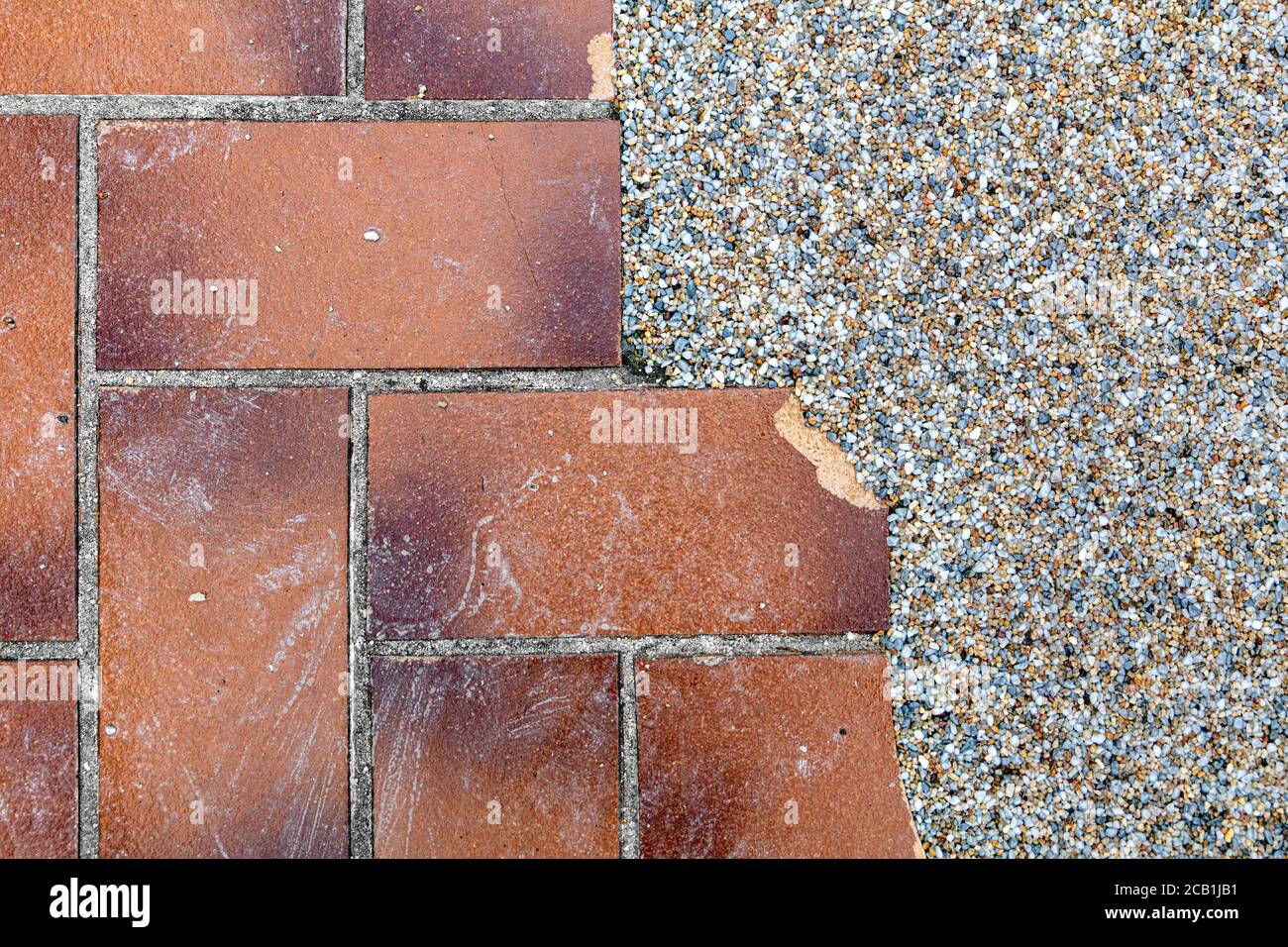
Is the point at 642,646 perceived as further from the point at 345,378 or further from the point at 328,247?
the point at 328,247

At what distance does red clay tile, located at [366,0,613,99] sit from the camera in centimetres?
139

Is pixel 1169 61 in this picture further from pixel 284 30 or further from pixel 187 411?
pixel 187 411

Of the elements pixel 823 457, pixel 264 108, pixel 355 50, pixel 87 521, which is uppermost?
pixel 355 50

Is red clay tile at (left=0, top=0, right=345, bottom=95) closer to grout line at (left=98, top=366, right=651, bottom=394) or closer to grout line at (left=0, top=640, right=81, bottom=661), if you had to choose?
grout line at (left=98, top=366, right=651, bottom=394)

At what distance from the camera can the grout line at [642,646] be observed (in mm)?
1390

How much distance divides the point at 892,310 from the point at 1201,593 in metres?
0.71

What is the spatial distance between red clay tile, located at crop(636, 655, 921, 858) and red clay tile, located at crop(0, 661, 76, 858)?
95 cm

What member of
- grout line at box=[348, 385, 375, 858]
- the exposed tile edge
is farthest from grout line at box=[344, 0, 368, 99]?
the exposed tile edge

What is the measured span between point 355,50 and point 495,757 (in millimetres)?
1221

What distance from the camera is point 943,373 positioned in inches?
54.6

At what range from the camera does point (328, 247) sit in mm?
1374

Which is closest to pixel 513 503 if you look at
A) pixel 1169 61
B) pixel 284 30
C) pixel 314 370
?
pixel 314 370

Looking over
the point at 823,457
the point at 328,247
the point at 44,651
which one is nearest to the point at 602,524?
the point at 823,457

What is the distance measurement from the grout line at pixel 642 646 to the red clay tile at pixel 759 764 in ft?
0.06
